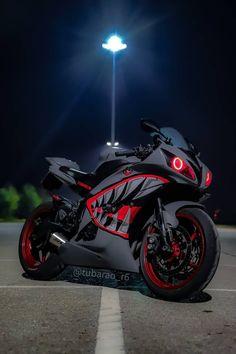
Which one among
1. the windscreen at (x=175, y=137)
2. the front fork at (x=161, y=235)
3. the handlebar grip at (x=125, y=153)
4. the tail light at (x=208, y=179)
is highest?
the windscreen at (x=175, y=137)

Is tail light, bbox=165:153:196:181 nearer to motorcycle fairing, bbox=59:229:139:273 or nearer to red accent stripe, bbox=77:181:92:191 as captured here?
motorcycle fairing, bbox=59:229:139:273

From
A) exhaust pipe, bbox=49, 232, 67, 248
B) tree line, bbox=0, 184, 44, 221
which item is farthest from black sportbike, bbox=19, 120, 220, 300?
tree line, bbox=0, 184, 44, 221

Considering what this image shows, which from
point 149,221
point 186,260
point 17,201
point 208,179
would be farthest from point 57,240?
point 17,201

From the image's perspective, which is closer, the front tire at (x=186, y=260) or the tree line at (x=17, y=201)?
the front tire at (x=186, y=260)

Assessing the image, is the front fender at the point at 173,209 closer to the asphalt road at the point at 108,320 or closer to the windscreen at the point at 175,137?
the windscreen at the point at 175,137

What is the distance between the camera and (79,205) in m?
5.70

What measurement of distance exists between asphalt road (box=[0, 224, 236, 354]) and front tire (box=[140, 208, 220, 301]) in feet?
0.47

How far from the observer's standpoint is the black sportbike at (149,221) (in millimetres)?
4828

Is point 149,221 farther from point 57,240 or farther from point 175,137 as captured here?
point 57,240

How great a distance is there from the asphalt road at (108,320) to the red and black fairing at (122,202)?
1.62ft

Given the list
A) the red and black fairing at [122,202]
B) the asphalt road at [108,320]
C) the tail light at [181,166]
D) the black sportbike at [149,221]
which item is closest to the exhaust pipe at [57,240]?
the black sportbike at [149,221]

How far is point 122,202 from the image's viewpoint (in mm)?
5246

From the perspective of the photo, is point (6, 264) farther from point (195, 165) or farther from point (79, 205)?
point (195, 165)

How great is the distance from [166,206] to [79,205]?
102 centimetres
